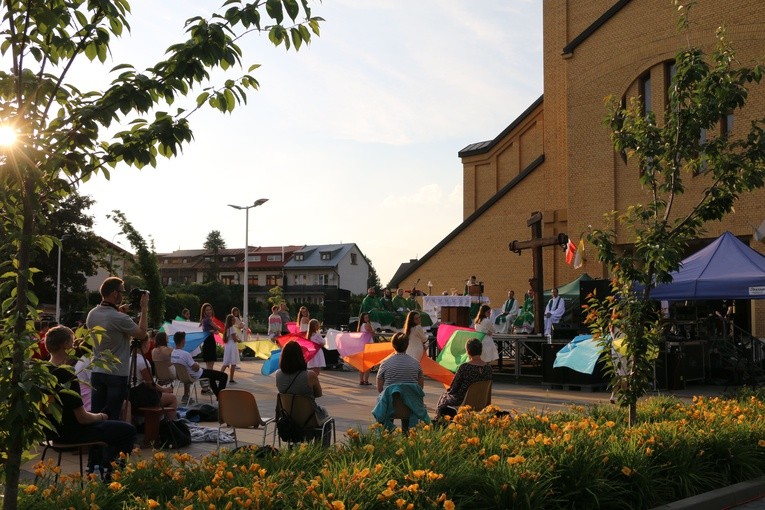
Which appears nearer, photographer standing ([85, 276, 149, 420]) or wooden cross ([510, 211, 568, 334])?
photographer standing ([85, 276, 149, 420])

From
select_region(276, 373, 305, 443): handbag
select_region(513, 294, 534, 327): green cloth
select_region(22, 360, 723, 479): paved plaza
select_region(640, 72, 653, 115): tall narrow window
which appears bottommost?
select_region(22, 360, 723, 479): paved plaza

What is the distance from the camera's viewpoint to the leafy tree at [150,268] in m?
36.3

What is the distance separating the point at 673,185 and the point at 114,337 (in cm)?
677

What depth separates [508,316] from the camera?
2495 cm

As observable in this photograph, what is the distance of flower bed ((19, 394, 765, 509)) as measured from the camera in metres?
5.22

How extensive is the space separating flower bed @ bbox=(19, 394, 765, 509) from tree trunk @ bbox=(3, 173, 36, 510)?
0.70m

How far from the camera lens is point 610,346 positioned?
9422 mm

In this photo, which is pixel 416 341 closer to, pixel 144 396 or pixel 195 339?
pixel 195 339

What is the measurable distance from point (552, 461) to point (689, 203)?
2419 centimetres

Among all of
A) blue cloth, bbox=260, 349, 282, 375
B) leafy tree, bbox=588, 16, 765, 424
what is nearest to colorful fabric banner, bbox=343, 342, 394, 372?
blue cloth, bbox=260, 349, 282, 375

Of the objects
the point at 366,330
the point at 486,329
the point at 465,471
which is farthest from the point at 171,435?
the point at 366,330

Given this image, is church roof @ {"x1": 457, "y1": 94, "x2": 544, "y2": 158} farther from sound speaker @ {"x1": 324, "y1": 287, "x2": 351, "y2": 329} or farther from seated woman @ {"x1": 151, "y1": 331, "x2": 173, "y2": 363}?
seated woman @ {"x1": 151, "y1": 331, "x2": 173, "y2": 363}

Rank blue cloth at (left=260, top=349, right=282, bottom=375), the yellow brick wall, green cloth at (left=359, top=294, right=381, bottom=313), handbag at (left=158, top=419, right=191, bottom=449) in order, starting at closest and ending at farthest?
handbag at (left=158, top=419, right=191, bottom=449), blue cloth at (left=260, top=349, right=282, bottom=375), green cloth at (left=359, top=294, right=381, bottom=313), the yellow brick wall

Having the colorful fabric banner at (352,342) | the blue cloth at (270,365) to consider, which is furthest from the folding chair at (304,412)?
the colorful fabric banner at (352,342)
